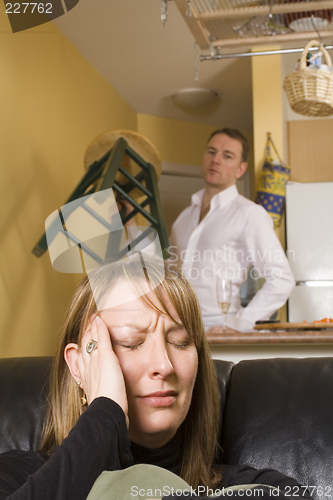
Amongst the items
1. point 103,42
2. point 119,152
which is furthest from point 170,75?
point 119,152

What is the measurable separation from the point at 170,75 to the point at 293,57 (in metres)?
0.78

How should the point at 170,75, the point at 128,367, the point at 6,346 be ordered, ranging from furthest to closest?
the point at 170,75 < the point at 6,346 < the point at 128,367

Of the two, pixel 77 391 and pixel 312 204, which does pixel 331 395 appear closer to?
pixel 77 391

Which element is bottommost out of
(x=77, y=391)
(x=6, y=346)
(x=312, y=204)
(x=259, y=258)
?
(x=6, y=346)

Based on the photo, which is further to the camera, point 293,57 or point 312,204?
point 293,57

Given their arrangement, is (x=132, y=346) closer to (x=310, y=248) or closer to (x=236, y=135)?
(x=236, y=135)

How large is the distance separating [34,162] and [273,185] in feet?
4.30

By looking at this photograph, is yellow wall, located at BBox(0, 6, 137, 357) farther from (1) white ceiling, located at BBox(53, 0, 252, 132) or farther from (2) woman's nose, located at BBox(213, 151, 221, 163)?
(2) woman's nose, located at BBox(213, 151, 221, 163)

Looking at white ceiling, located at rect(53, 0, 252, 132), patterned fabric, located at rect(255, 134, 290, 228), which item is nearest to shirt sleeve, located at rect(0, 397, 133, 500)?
white ceiling, located at rect(53, 0, 252, 132)

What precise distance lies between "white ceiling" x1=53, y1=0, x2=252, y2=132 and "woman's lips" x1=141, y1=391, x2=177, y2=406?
227cm

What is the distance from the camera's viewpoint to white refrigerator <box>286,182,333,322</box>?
299cm

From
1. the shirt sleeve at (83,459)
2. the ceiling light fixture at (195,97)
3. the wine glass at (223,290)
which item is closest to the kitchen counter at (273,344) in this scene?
the wine glass at (223,290)

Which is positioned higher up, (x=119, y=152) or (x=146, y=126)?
(x=146, y=126)

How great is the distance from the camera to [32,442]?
102 cm
